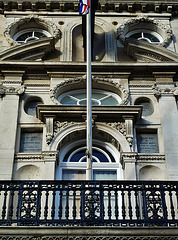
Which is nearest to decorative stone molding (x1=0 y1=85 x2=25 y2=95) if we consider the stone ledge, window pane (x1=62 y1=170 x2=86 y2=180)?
window pane (x1=62 y1=170 x2=86 y2=180)

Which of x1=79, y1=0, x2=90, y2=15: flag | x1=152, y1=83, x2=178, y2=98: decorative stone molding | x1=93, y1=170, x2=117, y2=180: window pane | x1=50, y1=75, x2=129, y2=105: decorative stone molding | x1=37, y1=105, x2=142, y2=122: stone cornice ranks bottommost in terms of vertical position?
x1=93, y1=170, x2=117, y2=180: window pane

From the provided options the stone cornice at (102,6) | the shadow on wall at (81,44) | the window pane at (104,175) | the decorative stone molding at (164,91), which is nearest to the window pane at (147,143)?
the window pane at (104,175)

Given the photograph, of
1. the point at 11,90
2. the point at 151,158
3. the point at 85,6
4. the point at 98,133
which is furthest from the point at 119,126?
the point at 85,6

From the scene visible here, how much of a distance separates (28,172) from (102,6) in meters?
7.53

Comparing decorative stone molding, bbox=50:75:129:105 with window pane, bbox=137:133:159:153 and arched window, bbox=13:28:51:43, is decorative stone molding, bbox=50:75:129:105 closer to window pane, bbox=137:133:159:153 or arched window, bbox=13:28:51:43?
window pane, bbox=137:133:159:153

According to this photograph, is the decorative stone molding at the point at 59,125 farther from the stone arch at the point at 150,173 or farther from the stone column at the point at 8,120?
the stone arch at the point at 150,173

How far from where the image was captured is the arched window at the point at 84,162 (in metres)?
15.1

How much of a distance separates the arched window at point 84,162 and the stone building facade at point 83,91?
0.09 feet

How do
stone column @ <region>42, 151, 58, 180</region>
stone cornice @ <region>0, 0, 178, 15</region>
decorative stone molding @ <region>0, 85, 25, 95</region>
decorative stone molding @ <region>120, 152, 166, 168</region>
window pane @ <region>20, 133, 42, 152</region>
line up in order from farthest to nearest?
stone cornice @ <region>0, 0, 178, 15</region>
decorative stone molding @ <region>0, 85, 25, 95</region>
window pane @ <region>20, 133, 42, 152</region>
decorative stone molding @ <region>120, 152, 166, 168</region>
stone column @ <region>42, 151, 58, 180</region>

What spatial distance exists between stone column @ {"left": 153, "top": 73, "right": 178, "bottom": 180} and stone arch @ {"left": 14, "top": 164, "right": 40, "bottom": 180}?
3.70 metres

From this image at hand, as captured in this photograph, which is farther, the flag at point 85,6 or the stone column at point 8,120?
the flag at point 85,6

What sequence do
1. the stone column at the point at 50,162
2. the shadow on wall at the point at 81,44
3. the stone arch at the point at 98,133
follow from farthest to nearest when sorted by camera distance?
the shadow on wall at the point at 81,44
the stone arch at the point at 98,133
the stone column at the point at 50,162

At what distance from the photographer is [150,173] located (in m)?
15.0

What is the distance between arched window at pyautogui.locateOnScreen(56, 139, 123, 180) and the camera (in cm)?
1509
